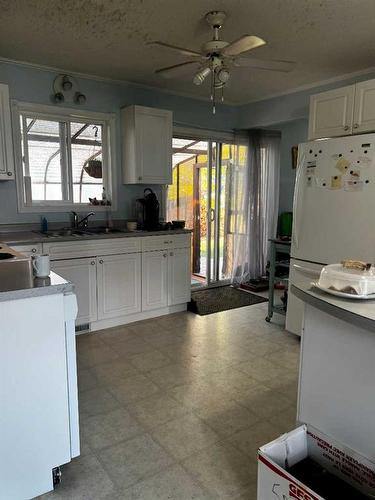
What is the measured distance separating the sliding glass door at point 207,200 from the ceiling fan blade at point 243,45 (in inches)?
99.6

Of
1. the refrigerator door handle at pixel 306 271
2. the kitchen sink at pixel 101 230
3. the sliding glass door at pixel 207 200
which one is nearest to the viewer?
the refrigerator door handle at pixel 306 271

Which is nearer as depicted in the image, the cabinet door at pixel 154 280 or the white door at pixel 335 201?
the white door at pixel 335 201

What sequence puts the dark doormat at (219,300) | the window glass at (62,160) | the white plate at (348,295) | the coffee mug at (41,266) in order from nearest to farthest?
the white plate at (348,295)
the coffee mug at (41,266)
the window glass at (62,160)
the dark doormat at (219,300)

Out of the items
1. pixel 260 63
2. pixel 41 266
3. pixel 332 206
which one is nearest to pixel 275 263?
pixel 332 206

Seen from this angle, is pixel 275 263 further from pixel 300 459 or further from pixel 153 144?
pixel 300 459

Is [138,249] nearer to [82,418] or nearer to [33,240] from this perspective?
[33,240]

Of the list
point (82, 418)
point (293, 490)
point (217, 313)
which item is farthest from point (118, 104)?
point (293, 490)

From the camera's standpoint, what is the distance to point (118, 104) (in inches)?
157

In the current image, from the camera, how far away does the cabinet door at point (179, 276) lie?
3990 millimetres

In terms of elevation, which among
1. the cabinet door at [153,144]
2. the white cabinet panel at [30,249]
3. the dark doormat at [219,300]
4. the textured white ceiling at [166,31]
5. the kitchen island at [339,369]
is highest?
the textured white ceiling at [166,31]

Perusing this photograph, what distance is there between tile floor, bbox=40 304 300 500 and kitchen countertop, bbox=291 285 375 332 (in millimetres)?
950

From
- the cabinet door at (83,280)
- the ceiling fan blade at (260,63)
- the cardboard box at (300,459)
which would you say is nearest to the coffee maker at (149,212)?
the cabinet door at (83,280)

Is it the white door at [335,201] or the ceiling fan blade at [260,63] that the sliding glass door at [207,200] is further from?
the ceiling fan blade at [260,63]

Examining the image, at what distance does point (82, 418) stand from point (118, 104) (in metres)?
3.15
